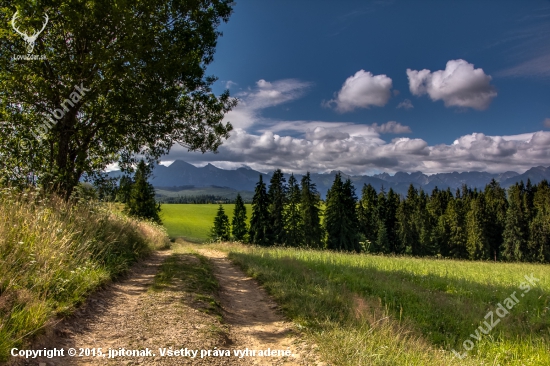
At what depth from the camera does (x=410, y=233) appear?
67000 mm

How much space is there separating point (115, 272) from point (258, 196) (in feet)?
146

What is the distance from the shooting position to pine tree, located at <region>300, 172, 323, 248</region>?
54.7 m

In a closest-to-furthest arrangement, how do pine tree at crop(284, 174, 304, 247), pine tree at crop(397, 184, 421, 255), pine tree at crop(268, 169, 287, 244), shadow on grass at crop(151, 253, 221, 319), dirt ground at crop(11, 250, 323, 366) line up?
dirt ground at crop(11, 250, 323, 366), shadow on grass at crop(151, 253, 221, 319), pine tree at crop(268, 169, 287, 244), pine tree at crop(284, 174, 304, 247), pine tree at crop(397, 184, 421, 255)

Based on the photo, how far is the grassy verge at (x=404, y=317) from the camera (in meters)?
4.66

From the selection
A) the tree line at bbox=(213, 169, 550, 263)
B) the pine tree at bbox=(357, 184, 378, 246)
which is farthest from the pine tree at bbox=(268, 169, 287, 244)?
the pine tree at bbox=(357, 184, 378, 246)

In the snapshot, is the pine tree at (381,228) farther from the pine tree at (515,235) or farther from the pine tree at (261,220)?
the pine tree at (261,220)

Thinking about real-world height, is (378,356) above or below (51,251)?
below

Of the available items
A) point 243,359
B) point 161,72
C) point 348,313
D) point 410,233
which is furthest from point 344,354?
point 410,233

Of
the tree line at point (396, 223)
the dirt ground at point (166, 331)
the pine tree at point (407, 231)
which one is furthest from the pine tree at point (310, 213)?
the dirt ground at point (166, 331)

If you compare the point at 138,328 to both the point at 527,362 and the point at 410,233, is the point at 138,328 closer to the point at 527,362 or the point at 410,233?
the point at 527,362

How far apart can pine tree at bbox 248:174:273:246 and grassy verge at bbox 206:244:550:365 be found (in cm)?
4011

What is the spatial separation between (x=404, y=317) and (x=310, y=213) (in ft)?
157

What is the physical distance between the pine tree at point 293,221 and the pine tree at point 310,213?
832mm

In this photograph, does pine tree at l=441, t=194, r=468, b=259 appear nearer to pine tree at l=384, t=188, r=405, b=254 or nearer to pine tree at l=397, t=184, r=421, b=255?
pine tree at l=397, t=184, r=421, b=255
